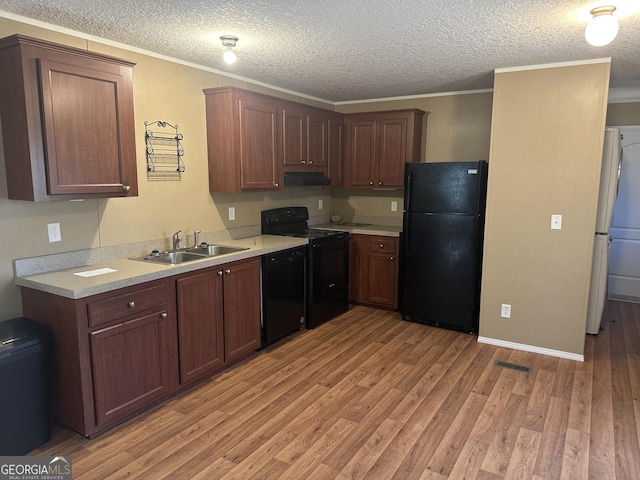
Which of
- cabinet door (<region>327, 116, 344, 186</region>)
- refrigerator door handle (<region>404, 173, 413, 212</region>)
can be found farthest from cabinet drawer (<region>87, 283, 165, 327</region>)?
cabinet door (<region>327, 116, 344, 186</region>)

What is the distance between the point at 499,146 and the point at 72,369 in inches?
141

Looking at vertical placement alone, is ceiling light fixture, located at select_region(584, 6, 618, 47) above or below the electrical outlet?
above

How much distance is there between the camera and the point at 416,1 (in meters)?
2.25

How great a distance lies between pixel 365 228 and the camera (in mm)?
5098

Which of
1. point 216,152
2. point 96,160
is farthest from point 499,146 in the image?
point 96,160

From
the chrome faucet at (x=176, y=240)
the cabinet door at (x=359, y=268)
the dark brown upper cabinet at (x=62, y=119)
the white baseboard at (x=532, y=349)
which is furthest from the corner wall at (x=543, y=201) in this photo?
the dark brown upper cabinet at (x=62, y=119)

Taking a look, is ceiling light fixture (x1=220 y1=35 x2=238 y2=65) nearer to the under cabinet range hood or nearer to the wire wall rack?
the wire wall rack

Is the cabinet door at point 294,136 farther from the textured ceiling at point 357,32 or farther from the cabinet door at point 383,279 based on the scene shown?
the cabinet door at point 383,279

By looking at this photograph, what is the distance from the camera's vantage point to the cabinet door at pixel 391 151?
4898 mm

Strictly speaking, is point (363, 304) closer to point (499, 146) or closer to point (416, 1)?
point (499, 146)

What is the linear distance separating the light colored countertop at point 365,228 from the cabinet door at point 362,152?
1.71 ft

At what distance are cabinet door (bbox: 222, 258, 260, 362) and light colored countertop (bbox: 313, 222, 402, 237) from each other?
1688 millimetres

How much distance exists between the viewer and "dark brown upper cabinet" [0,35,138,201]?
2.37m

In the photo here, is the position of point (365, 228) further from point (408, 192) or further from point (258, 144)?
point (258, 144)
